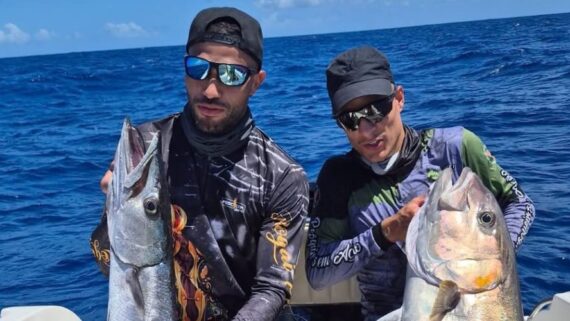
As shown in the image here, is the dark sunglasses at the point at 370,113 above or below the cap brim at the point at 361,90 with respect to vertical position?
below

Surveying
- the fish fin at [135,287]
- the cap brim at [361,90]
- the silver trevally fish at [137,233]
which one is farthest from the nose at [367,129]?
the fish fin at [135,287]

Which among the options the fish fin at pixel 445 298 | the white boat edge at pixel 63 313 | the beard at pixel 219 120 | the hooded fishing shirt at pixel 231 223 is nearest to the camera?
the fish fin at pixel 445 298

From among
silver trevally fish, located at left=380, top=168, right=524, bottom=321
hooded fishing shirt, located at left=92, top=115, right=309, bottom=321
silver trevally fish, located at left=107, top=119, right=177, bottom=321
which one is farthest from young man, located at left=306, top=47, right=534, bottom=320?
Answer: silver trevally fish, located at left=107, top=119, right=177, bottom=321

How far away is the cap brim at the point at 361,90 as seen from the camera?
331cm

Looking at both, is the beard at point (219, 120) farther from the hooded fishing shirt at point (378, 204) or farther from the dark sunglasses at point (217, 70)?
the hooded fishing shirt at point (378, 204)

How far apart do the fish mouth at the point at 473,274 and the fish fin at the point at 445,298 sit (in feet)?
0.07

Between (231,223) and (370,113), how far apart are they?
98cm

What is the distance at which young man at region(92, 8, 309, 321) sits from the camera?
342 centimetres

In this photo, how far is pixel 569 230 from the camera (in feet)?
23.3

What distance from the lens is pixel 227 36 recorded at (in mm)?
3355

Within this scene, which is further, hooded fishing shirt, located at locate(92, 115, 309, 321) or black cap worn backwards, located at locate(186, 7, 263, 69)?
hooded fishing shirt, located at locate(92, 115, 309, 321)

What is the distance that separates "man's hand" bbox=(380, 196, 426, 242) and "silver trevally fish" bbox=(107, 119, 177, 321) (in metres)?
1.08

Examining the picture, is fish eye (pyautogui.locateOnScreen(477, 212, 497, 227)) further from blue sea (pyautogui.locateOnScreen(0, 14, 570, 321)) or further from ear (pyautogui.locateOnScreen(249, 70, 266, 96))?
blue sea (pyautogui.locateOnScreen(0, 14, 570, 321))

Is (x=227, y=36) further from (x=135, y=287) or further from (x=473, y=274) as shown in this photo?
(x=473, y=274)
